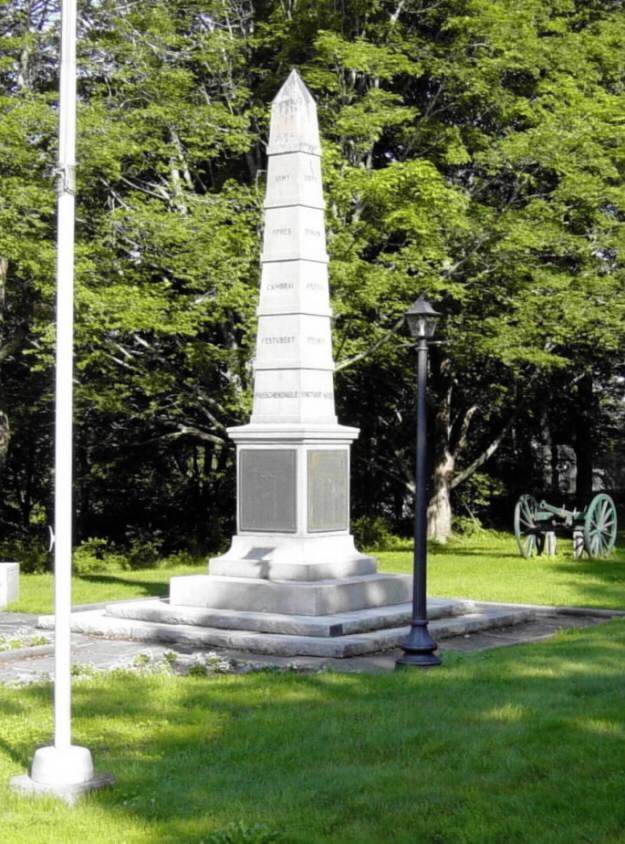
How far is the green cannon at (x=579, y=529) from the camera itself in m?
22.8

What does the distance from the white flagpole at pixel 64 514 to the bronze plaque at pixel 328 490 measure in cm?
758

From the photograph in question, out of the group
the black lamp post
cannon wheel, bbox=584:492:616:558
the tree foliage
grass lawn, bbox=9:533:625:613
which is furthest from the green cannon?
the black lamp post

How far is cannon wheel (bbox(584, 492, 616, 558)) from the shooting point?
22.8 metres

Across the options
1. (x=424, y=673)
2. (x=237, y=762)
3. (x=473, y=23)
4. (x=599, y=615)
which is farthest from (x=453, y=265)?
(x=237, y=762)

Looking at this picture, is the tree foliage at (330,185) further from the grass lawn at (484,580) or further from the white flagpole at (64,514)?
the white flagpole at (64,514)

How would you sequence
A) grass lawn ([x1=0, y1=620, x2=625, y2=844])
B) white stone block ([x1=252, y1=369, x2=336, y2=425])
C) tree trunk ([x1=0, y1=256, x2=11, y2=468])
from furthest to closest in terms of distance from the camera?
tree trunk ([x1=0, y1=256, x2=11, y2=468]) < white stone block ([x1=252, y1=369, x2=336, y2=425]) < grass lawn ([x1=0, y1=620, x2=625, y2=844])

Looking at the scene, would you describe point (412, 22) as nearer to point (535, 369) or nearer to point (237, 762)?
point (535, 369)

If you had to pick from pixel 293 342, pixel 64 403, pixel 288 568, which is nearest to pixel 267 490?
pixel 288 568

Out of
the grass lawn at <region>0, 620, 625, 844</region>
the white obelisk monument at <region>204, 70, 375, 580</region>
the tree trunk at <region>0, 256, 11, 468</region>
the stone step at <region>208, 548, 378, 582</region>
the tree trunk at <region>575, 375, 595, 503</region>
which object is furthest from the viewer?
the tree trunk at <region>575, 375, 595, 503</region>

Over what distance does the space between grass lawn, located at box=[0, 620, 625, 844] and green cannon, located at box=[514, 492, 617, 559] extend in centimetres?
Result: 1244

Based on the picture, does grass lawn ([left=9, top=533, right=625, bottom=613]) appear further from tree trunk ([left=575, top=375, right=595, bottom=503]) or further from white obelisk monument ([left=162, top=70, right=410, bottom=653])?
tree trunk ([left=575, top=375, right=595, bottom=503])

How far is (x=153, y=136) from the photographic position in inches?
907

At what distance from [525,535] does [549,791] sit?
17.7 m

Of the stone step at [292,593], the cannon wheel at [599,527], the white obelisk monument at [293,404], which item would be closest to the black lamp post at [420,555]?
the stone step at [292,593]
